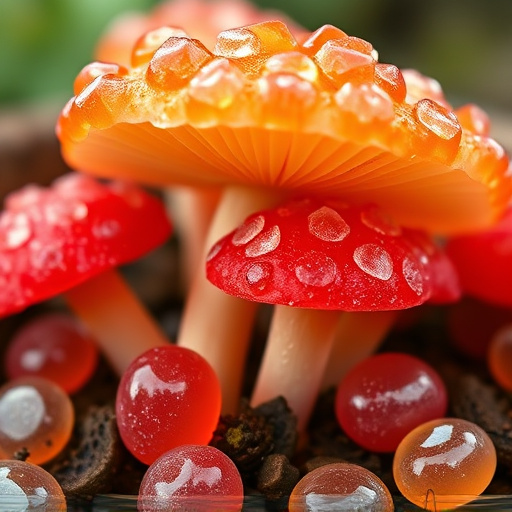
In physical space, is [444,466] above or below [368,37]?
above

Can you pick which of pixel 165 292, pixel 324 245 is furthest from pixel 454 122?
pixel 165 292

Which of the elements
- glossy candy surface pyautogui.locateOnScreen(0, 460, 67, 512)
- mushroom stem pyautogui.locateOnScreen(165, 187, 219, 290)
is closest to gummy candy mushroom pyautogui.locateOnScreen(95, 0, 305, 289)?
mushroom stem pyautogui.locateOnScreen(165, 187, 219, 290)

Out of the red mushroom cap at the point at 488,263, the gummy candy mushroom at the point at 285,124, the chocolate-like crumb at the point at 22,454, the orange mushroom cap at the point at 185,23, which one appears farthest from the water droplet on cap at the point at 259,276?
the orange mushroom cap at the point at 185,23

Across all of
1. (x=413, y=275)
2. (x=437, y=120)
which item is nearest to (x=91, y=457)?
(x=413, y=275)

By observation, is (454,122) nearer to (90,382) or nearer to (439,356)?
(439,356)

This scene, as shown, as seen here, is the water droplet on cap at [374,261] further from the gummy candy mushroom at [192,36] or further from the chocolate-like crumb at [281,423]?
the gummy candy mushroom at [192,36]

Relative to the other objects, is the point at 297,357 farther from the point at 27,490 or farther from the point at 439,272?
the point at 27,490

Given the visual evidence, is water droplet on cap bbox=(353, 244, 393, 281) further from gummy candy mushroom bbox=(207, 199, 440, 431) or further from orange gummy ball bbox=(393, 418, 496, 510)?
orange gummy ball bbox=(393, 418, 496, 510)
